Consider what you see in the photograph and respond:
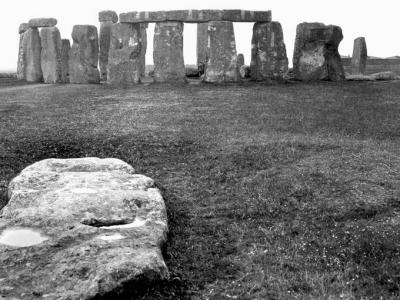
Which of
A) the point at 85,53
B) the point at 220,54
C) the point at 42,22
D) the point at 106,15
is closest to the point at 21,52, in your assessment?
the point at 42,22

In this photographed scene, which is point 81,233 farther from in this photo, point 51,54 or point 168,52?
point 51,54

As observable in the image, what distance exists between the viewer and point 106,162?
1219 cm

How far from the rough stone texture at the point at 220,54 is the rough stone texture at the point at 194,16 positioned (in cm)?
41

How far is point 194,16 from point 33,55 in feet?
38.3

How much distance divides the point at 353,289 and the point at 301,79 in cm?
2378

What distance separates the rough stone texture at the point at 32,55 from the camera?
34.8 meters

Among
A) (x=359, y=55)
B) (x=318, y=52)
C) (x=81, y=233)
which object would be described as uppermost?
(x=318, y=52)

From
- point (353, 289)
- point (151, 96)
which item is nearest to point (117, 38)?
point (151, 96)

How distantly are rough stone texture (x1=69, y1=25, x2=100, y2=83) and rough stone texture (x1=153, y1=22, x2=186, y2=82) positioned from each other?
4342mm

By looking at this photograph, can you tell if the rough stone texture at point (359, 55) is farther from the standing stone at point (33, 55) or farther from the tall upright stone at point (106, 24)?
the standing stone at point (33, 55)

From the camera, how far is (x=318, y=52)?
98.5ft

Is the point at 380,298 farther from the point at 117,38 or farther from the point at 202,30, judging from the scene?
the point at 202,30

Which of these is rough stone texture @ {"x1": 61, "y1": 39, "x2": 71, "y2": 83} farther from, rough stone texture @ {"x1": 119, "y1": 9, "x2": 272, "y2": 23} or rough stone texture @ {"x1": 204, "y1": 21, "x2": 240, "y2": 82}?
rough stone texture @ {"x1": 204, "y1": 21, "x2": 240, "y2": 82}

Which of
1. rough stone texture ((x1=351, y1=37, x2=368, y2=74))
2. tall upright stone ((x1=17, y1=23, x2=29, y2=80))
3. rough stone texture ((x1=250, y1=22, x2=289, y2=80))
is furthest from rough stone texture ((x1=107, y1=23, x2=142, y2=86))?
rough stone texture ((x1=351, y1=37, x2=368, y2=74))
